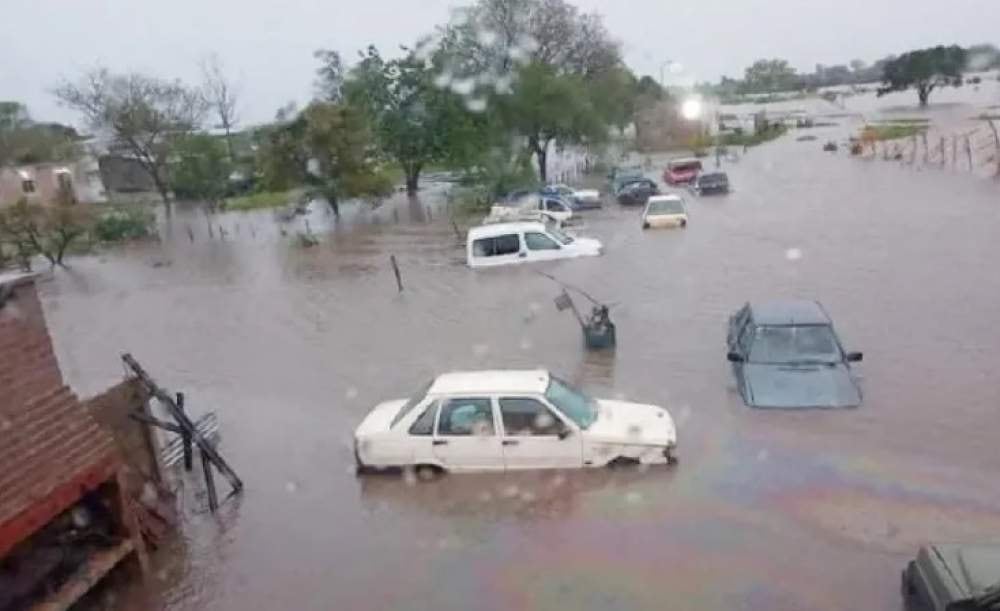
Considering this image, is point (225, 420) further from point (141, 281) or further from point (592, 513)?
point (141, 281)

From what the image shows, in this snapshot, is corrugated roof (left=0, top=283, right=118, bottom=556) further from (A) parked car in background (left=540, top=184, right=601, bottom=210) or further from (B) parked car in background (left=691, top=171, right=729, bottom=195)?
(B) parked car in background (left=691, top=171, right=729, bottom=195)

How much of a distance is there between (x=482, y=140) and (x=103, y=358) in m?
23.8

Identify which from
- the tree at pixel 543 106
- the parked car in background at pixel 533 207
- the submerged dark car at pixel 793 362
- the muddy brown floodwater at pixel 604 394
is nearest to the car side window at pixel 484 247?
the muddy brown floodwater at pixel 604 394

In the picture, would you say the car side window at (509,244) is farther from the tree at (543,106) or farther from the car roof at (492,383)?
the tree at (543,106)

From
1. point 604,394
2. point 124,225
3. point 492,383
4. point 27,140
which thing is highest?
point 27,140

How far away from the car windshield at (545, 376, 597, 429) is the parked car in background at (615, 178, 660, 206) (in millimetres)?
24630

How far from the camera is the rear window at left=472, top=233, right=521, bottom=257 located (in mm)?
21219

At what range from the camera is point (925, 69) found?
88250 mm

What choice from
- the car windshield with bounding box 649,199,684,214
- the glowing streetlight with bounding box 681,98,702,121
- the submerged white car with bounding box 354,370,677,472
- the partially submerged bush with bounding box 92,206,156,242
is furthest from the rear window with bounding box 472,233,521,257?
the glowing streetlight with bounding box 681,98,702,121

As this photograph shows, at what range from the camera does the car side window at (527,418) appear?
9227 mm

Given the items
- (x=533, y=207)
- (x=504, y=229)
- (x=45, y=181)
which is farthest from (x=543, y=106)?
(x=45, y=181)

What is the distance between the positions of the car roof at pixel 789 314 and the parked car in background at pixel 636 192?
21.7 meters

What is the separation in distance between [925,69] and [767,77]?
62410mm

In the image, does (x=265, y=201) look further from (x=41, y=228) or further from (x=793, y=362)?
(x=793, y=362)
